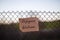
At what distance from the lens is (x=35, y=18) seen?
2.68ft

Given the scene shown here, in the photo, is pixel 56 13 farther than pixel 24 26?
Yes

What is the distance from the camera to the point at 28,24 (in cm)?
81

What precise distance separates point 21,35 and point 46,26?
196 mm

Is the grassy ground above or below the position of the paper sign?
below

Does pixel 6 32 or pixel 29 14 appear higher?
pixel 29 14

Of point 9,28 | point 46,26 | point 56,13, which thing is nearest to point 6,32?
point 9,28

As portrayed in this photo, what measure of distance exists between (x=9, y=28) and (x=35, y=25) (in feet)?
0.62

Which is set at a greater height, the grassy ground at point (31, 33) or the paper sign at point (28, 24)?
the paper sign at point (28, 24)

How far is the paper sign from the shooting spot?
2.66ft

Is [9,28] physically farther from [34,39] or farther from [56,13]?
[56,13]

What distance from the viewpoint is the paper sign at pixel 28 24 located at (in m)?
0.81

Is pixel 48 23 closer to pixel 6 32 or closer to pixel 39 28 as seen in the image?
pixel 39 28

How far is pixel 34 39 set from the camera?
891 millimetres

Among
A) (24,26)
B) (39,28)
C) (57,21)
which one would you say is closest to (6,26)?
(24,26)
